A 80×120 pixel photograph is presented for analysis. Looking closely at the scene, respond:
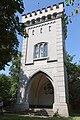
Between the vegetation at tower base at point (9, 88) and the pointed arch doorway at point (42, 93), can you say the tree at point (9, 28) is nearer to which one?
the pointed arch doorway at point (42, 93)

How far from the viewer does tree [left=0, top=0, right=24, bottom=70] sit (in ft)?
31.6

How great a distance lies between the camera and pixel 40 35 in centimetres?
1930

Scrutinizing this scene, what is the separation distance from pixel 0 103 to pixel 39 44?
8.29m

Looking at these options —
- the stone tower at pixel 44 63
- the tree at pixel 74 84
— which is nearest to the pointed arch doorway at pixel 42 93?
the stone tower at pixel 44 63

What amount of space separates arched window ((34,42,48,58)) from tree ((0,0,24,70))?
694 cm

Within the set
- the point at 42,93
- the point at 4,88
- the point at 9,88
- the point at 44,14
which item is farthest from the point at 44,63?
the point at 9,88

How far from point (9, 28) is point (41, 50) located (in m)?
8.35

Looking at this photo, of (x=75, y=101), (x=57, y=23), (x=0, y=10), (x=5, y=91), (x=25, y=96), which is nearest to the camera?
(x=0, y=10)

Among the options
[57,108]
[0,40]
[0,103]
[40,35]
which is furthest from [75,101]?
[0,40]

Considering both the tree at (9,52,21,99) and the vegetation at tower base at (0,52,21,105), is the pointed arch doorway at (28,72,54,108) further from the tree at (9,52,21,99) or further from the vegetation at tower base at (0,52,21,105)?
the tree at (9,52,21,99)

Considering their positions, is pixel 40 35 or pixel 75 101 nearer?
pixel 40 35

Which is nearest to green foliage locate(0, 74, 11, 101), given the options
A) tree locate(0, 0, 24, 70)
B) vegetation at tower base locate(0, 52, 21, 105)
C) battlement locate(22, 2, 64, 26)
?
vegetation at tower base locate(0, 52, 21, 105)

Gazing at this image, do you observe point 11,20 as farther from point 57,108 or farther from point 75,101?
point 75,101

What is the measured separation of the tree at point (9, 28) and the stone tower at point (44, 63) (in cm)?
615
